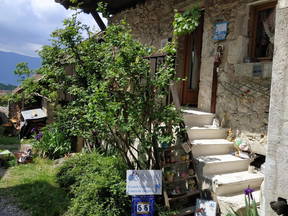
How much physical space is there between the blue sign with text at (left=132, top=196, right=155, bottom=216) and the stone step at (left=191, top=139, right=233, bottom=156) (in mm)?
1099

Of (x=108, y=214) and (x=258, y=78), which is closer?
(x=108, y=214)

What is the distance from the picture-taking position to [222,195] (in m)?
3.14

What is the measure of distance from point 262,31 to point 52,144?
489 centimetres

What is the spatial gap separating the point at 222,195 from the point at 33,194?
108 inches

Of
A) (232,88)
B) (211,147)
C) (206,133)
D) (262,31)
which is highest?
(262,31)

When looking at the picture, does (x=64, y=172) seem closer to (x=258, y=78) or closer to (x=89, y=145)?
(x=89, y=145)

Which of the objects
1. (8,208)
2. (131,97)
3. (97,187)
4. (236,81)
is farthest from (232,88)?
(8,208)

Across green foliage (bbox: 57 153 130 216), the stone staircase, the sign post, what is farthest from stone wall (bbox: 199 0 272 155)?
green foliage (bbox: 57 153 130 216)

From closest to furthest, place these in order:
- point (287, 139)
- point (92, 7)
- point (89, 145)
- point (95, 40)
→ point (287, 139) → point (95, 40) → point (89, 145) → point (92, 7)

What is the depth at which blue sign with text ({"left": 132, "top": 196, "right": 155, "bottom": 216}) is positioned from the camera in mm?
2877

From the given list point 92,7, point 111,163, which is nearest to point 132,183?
point 111,163

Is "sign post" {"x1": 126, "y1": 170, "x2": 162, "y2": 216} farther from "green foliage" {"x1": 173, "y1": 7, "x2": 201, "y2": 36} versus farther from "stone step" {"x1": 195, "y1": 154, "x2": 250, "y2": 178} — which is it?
"green foliage" {"x1": 173, "y1": 7, "x2": 201, "y2": 36}

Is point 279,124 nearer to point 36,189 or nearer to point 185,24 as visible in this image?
point 185,24

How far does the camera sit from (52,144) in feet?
18.5
